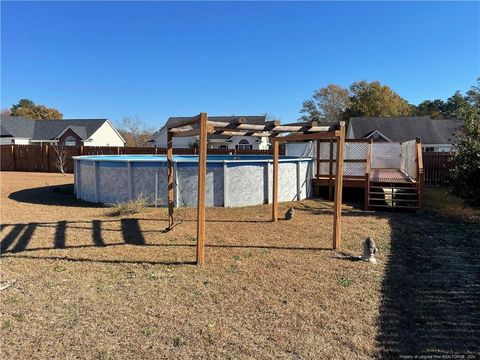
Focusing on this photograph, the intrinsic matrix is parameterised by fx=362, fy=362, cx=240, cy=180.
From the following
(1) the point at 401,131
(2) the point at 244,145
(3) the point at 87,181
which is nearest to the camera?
(3) the point at 87,181

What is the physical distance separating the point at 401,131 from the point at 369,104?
1601 cm

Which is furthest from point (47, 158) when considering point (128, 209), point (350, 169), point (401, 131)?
point (401, 131)

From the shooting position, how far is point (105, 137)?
42.3 metres

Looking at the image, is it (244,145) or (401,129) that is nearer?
(401,129)

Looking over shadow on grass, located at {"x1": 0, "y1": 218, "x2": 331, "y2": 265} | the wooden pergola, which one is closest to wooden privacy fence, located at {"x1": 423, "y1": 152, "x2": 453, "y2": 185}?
the wooden pergola

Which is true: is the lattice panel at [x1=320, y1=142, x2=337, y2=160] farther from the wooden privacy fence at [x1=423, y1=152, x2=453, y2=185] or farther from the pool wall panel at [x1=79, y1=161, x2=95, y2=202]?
the pool wall panel at [x1=79, y1=161, x2=95, y2=202]

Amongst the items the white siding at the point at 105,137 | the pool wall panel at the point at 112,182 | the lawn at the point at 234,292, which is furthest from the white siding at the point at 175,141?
the lawn at the point at 234,292

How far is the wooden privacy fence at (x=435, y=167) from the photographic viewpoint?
1633cm

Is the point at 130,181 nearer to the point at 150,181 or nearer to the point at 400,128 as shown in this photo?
the point at 150,181

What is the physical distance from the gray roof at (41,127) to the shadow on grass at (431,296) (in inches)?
1488

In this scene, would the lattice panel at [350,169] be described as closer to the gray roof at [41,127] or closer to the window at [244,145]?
the window at [244,145]

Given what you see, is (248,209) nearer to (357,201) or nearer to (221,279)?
(357,201)

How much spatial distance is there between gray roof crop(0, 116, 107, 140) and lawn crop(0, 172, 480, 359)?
3374 centimetres

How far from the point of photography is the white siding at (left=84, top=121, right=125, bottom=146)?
131 feet
